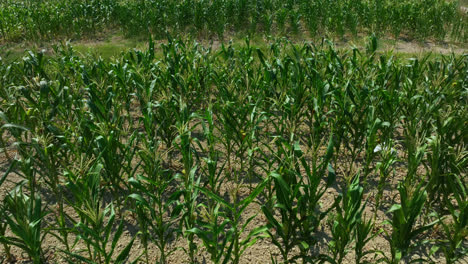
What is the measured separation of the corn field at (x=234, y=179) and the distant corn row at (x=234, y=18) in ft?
17.0

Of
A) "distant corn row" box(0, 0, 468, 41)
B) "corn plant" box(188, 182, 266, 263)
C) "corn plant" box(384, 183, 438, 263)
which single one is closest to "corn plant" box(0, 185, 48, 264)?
"corn plant" box(188, 182, 266, 263)

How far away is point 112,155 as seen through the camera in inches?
118

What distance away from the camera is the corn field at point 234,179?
2.44 meters

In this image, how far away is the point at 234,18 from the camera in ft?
37.3

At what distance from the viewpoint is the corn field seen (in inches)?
95.9

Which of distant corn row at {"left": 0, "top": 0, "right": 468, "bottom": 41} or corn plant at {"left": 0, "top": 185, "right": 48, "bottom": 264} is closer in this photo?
corn plant at {"left": 0, "top": 185, "right": 48, "bottom": 264}

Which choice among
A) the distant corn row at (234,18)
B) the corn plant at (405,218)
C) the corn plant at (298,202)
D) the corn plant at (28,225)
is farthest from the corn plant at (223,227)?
the distant corn row at (234,18)

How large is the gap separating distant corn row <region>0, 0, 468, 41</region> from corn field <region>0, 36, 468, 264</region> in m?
5.18

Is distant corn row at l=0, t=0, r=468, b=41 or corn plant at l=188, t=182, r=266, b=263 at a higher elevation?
distant corn row at l=0, t=0, r=468, b=41

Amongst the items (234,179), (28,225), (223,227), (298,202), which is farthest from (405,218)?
(28,225)

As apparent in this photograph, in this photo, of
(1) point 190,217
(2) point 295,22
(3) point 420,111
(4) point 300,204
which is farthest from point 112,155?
(2) point 295,22

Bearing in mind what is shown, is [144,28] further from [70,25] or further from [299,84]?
[299,84]

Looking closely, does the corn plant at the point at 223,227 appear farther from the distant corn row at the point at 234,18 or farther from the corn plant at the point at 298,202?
the distant corn row at the point at 234,18

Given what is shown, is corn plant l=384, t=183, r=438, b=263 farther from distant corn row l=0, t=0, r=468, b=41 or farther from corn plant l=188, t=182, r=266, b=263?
distant corn row l=0, t=0, r=468, b=41
